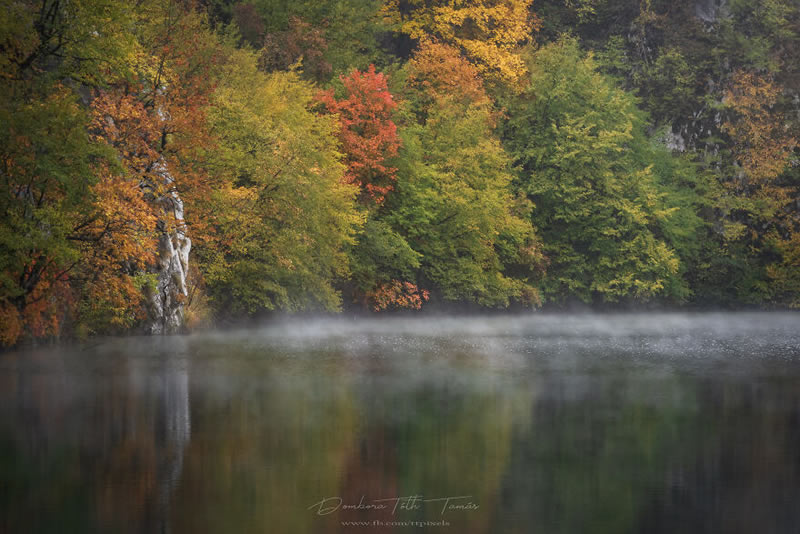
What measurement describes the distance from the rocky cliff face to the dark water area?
5378 millimetres

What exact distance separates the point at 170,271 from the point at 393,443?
22.6 m

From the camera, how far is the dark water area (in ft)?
40.4

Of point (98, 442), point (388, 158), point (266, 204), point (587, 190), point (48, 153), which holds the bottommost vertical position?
point (587, 190)

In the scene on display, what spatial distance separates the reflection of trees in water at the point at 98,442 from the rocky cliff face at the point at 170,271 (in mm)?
10432

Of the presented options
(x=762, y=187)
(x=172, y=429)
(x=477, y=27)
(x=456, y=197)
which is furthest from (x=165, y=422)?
(x=762, y=187)

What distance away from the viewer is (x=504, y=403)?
21297 millimetres

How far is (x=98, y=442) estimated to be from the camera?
644 inches

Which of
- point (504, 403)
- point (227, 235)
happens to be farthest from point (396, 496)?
point (227, 235)

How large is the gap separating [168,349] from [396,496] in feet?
68.3

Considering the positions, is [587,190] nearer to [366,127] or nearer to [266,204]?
[366,127]

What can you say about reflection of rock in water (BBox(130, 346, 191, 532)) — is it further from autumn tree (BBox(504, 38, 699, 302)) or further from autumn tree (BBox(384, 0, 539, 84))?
autumn tree (BBox(384, 0, 539, 84))

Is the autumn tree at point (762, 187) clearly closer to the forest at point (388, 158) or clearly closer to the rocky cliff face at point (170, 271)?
the forest at point (388, 158)

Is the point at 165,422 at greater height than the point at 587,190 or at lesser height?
greater

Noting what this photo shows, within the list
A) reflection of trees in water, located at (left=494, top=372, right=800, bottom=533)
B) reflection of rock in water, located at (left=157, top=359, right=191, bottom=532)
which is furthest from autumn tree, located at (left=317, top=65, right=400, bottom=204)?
reflection of trees in water, located at (left=494, top=372, right=800, bottom=533)
